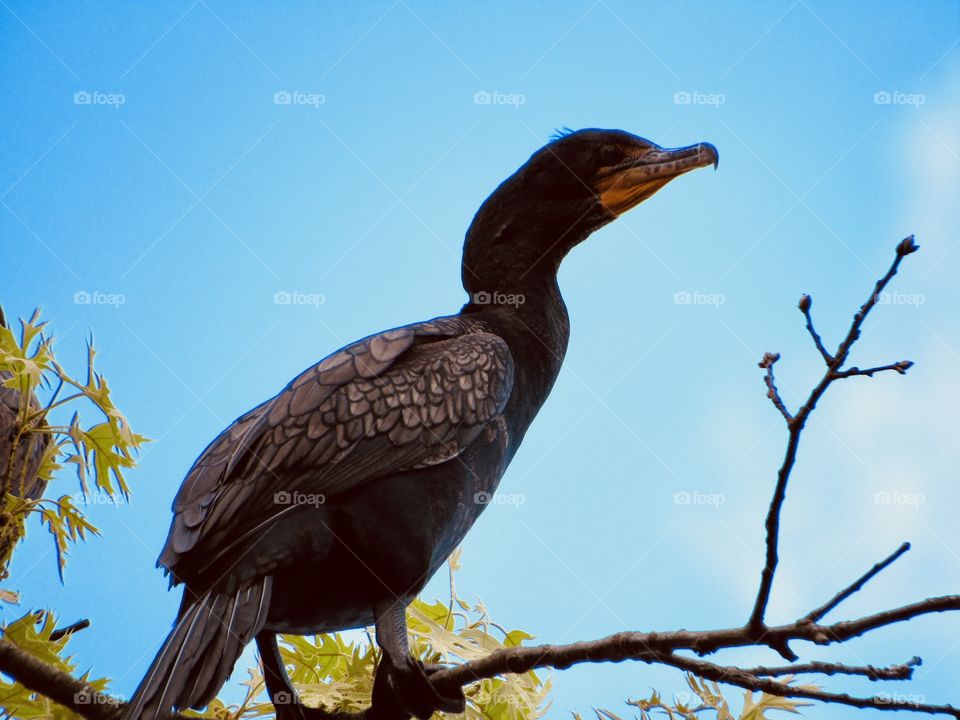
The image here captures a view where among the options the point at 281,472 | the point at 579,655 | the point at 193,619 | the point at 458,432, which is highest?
the point at 458,432

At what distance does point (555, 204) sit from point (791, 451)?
71.9 inches

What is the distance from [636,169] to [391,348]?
41.8 inches

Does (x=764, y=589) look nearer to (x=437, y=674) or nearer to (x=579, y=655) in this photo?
(x=579, y=655)

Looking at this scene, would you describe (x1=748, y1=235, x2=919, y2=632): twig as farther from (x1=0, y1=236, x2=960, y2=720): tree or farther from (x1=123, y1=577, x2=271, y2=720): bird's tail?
(x1=123, y1=577, x2=271, y2=720): bird's tail

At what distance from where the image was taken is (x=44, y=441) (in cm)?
302

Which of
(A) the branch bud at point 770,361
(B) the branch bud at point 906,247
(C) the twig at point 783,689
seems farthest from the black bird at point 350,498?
(B) the branch bud at point 906,247

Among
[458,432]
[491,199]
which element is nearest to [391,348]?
[458,432]

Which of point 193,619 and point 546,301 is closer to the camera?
point 193,619

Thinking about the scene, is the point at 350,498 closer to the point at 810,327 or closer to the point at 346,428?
the point at 346,428

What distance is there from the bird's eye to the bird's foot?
1.77 meters

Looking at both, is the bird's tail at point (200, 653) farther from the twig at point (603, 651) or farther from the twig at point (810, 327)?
the twig at point (810, 327)

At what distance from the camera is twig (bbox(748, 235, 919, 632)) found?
1.81 m

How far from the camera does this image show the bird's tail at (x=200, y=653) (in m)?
2.16

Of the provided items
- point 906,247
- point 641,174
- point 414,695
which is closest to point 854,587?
point 906,247
